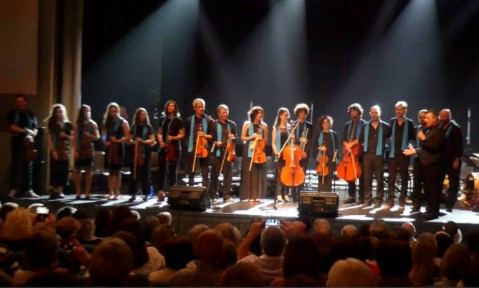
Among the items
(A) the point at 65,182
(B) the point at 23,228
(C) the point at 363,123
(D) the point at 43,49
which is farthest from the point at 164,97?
(B) the point at 23,228

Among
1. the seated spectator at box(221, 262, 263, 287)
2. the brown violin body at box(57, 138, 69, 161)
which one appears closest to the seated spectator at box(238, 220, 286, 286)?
the seated spectator at box(221, 262, 263, 287)

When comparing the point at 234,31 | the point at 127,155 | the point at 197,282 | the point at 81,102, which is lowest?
the point at 197,282

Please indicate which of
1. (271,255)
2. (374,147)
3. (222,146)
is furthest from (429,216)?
(271,255)

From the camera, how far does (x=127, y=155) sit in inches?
445

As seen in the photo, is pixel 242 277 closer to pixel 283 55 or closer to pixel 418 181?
pixel 418 181

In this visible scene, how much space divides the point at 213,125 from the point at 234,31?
5788 mm

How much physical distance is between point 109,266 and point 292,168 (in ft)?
24.5

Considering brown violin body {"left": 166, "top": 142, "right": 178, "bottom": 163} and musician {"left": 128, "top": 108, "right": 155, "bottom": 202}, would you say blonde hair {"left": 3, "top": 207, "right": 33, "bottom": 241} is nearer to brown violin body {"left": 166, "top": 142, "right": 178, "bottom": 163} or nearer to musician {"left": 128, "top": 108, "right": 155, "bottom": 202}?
brown violin body {"left": 166, "top": 142, "right": 178, "bottom": 163}

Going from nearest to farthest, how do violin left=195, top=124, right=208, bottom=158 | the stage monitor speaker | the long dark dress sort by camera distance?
the stage monitor speaker, violin left=195, top=124, right=208, bottom=158, the long dark dress

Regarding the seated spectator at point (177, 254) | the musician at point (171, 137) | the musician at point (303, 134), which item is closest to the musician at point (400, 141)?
the musician at point (303, 134)

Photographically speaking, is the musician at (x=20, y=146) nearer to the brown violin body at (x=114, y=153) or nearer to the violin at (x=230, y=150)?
the brown violin body at (x=114, y=153)

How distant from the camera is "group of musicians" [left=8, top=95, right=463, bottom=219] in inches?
417

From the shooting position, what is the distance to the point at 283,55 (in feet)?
52.6

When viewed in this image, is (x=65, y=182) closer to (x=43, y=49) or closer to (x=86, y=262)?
(x=43, y=49)
